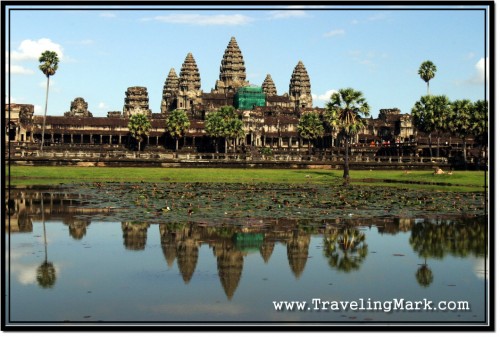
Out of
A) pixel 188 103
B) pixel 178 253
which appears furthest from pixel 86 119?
pixel 178 253

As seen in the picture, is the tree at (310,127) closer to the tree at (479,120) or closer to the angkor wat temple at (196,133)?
the angkor wat temple at (196,133)

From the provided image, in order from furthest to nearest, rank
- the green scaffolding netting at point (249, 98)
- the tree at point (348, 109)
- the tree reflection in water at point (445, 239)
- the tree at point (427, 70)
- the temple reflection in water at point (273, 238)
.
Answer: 1. the green scaffolding netting at point (249, 98)
2. the tree at point (427, 70)
3. the tree at point (348, 109)
4. the tree reflection in water at point (445, 239)
5. the temple reflection in water at point (273, 238)

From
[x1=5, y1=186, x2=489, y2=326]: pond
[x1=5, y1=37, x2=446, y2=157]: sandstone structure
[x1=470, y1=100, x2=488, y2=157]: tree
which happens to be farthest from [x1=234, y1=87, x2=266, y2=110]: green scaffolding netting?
[x1=5, y1=186, x2=489, y2=326]: pond

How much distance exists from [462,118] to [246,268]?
81.5m

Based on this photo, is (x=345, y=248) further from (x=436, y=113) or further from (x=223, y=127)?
(x=223, y=127)

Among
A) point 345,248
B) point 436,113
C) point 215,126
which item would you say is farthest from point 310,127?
point 345,248

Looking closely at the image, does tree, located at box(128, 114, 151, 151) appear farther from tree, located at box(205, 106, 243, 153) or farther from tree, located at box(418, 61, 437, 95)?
tree, located at box(418, 61, 437, 95)

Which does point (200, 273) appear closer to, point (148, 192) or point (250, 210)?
point (250, 210)

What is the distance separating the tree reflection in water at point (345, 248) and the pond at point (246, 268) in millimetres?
35

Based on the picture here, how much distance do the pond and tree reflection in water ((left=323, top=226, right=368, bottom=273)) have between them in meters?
0.04

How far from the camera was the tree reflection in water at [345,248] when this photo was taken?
20203 millimetres

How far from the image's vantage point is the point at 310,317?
14586 mm

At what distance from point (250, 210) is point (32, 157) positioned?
53771 millimetres

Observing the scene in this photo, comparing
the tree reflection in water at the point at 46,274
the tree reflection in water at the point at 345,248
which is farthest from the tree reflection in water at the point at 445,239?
the tree reflection in water at the point at 46,274
